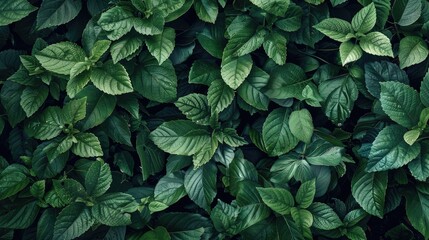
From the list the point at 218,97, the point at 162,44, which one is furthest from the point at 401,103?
the point at 162,44

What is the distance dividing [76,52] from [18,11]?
0.29 metres

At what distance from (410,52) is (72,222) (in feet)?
5.21

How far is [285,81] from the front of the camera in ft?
8.54

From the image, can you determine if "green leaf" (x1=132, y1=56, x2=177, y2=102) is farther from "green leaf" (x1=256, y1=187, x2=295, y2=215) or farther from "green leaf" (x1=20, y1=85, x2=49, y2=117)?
"green leaf" (x1=256, y1=187, x2=295, y2=215)

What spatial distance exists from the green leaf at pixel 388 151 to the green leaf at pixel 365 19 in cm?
42

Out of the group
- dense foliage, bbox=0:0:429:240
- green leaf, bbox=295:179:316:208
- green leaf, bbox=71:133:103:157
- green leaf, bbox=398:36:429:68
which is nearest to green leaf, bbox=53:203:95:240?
dense foliage, bbox=0:0:429:240

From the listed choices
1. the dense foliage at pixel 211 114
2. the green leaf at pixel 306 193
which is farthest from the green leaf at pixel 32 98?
the green leaf at pixel 306 193

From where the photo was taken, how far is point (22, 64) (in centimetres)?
262

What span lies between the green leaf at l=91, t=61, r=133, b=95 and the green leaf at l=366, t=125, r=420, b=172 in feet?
3.34

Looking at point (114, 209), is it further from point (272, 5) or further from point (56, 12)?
point (272, 5)

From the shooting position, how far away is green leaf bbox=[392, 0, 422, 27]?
2500 millimetres

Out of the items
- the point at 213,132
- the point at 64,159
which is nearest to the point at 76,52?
the point at 64,159

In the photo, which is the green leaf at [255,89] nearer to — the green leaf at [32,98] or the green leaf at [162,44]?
the green leaf at [162,44]

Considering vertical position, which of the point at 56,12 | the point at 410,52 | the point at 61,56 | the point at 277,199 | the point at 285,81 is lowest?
the point at 277,199
